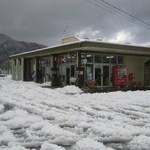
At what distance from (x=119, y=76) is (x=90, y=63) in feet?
8.93

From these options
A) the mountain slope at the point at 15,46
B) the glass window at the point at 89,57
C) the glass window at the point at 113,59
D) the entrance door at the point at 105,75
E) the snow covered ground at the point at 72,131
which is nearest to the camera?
the snow covered ground at the point at 72,131

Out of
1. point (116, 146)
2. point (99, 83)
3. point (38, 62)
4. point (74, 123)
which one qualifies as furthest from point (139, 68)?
point (116, 146)

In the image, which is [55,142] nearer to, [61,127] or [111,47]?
[61,127]

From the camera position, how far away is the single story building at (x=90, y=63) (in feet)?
74.7

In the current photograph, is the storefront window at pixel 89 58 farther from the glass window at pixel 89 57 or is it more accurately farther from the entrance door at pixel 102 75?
the entrance door at pixel 102 75

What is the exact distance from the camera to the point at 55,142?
5.97 metres

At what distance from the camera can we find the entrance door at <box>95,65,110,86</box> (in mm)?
24797

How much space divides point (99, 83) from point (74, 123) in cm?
1718

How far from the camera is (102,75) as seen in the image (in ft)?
82.1

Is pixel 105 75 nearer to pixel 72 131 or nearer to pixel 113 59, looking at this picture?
pixel 113 59

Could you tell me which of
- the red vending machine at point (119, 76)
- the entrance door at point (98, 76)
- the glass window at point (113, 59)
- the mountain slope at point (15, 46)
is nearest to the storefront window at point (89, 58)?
the entrance door at point (98, 76)

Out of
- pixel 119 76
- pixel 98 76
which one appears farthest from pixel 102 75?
pixel 119 76

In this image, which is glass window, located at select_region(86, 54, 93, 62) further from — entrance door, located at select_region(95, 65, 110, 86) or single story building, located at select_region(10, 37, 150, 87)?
entrance door, located at select_region(95, 65, 110, 86)

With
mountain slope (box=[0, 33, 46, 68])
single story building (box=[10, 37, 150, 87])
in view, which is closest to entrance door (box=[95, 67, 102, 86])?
single story building (box=[10, 37, 150, 87])
